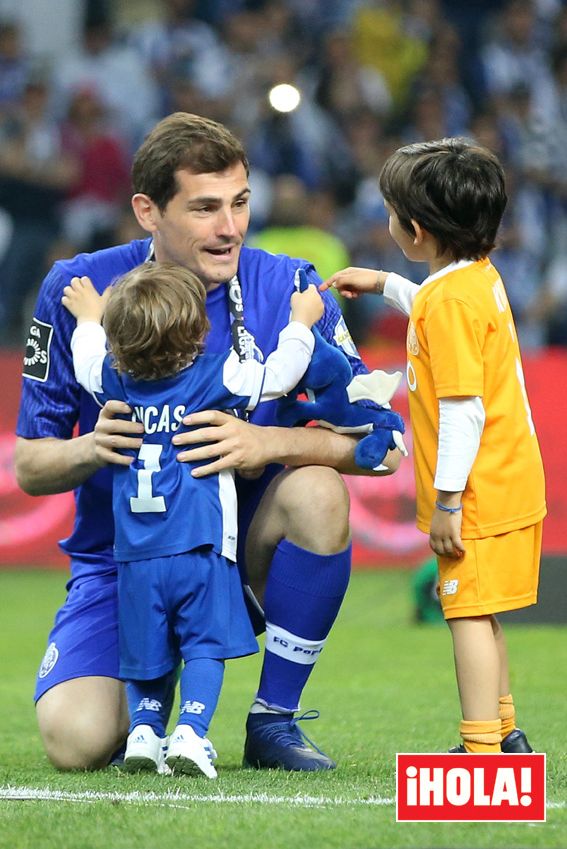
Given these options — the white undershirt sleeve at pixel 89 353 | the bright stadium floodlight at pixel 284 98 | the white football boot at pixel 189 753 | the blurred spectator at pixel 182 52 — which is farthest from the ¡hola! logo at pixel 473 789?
the blurred spectator at pixel 182 52

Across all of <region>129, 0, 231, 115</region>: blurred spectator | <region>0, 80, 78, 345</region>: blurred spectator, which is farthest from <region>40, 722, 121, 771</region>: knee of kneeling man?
<region>129, 0, 231, 115</region>: blurred spectator

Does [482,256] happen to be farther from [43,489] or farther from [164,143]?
[43,489]

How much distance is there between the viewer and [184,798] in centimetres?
318

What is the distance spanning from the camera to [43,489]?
4.09 metres

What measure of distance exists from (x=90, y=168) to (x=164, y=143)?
789cm

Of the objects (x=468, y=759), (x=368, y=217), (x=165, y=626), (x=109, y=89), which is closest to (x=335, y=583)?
(x=165, y=626)

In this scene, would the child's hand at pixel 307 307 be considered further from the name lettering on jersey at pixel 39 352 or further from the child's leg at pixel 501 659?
the child's leg at pixel 501 659

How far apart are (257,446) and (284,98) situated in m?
8.71

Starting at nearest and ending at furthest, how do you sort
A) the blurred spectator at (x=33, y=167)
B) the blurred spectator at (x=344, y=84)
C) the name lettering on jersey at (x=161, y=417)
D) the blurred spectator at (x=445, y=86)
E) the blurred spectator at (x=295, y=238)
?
1. the name lettering on jersey at (x=161, y=417)
2. the blurred spectator at (x=295, y=238)
3. the blurred spectator at (x=33, y=167)
4. the blurred spectator at (x=344, y=84)
5. the blurred spectator at (x=445, y=86)

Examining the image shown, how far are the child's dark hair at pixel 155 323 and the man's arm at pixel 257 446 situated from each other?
0.15 m

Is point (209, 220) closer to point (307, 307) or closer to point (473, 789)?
point (307, 307)

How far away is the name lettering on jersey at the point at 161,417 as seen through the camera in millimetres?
3641

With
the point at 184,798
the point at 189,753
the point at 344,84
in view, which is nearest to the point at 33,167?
the point at 344,84

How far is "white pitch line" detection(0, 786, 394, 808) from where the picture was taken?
310 cm
